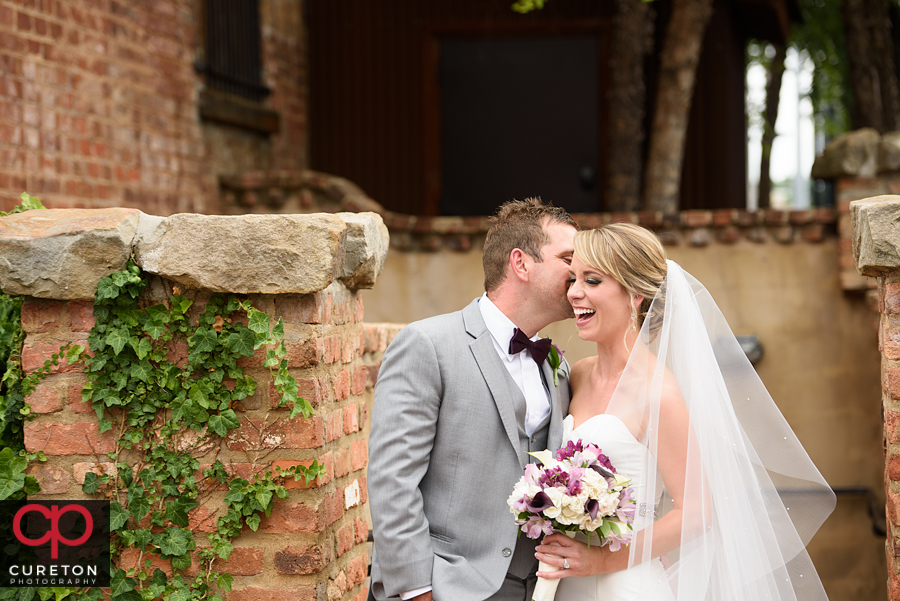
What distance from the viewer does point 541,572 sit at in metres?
2.29

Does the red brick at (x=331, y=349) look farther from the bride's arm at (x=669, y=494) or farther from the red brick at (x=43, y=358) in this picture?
the bride's arm at (x=669, y=494)

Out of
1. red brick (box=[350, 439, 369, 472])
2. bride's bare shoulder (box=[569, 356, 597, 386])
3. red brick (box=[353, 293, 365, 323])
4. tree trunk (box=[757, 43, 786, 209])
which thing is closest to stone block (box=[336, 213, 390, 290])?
red brick (box=[353, 293, 365, 323])

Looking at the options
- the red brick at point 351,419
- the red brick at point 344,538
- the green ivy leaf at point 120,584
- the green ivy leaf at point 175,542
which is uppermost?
the red brick at point 351,419

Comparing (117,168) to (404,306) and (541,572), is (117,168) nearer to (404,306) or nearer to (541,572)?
(404,306)

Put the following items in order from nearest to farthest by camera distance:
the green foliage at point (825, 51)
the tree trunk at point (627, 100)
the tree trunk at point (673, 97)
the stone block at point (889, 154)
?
1. the stone block at point (889, 154)
2. the tree trunk at point (673, 97)
3. the tree trunk at point (627, 100)
4. the green foliage at point (825, 51)

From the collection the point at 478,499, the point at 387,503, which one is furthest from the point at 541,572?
the point at 387,503

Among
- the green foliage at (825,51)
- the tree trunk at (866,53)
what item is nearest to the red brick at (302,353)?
the tree trunk at (866,53)

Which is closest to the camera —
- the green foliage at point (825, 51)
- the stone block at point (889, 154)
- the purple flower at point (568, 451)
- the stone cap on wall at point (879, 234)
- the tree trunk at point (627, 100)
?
the purple flower at point (568, 451)

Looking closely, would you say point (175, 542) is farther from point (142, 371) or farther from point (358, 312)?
point (358, 312)

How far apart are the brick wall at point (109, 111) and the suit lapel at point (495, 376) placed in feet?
11.3

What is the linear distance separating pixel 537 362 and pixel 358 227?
720 millimetres

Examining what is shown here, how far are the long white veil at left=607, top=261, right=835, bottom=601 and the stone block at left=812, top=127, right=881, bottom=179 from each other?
12.9ft

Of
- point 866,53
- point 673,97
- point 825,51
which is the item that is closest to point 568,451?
point 673,97

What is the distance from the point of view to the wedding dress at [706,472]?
7.73ft
